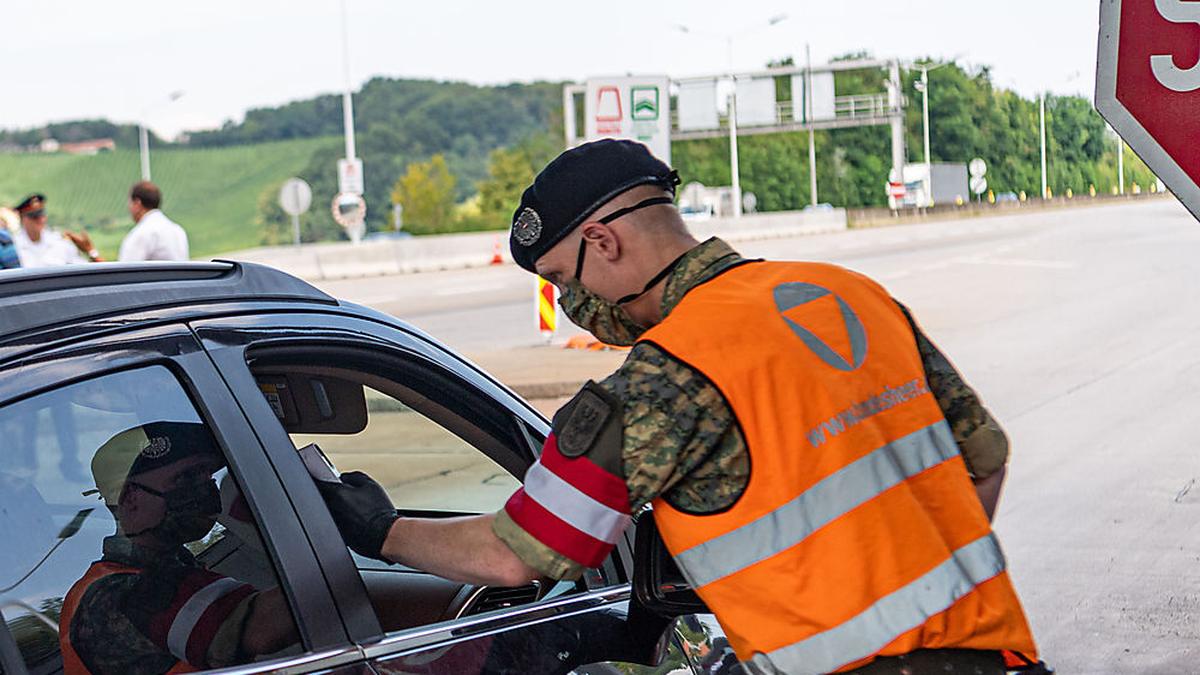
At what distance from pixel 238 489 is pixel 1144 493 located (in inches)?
328

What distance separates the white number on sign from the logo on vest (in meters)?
1.70

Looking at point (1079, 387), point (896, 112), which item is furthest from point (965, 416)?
point (896, 112)

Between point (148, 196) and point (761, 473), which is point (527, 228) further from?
point (148, 196)

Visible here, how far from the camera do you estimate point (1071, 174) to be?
12.2 m

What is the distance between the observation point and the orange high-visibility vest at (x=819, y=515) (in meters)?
2.10

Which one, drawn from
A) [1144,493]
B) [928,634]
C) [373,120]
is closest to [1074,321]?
[1144,493]

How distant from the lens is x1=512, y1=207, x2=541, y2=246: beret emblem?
2.36m

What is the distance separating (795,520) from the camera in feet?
6.86

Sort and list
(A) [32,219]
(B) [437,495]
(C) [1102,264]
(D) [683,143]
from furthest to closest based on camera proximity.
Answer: (C) [1102,264] → (D) [683,143] → (A) [32,219] → (B) [437,495]

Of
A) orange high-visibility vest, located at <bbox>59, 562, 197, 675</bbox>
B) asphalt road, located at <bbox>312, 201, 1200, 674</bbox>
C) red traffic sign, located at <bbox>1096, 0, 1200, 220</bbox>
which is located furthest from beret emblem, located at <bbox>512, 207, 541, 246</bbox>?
asphalt road, located at <bbox>312, 201, 1200, 674</bbox>

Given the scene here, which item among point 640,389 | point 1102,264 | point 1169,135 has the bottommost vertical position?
point 1102,264

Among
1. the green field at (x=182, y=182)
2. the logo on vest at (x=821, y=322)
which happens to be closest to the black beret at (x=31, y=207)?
the logo on vest at (x=821, y=322)

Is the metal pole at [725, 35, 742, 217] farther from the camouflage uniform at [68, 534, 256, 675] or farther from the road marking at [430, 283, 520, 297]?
the camouflage uniform at [68, 534, 256, 675]

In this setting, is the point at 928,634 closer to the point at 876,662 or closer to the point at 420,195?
the point at 876,662
